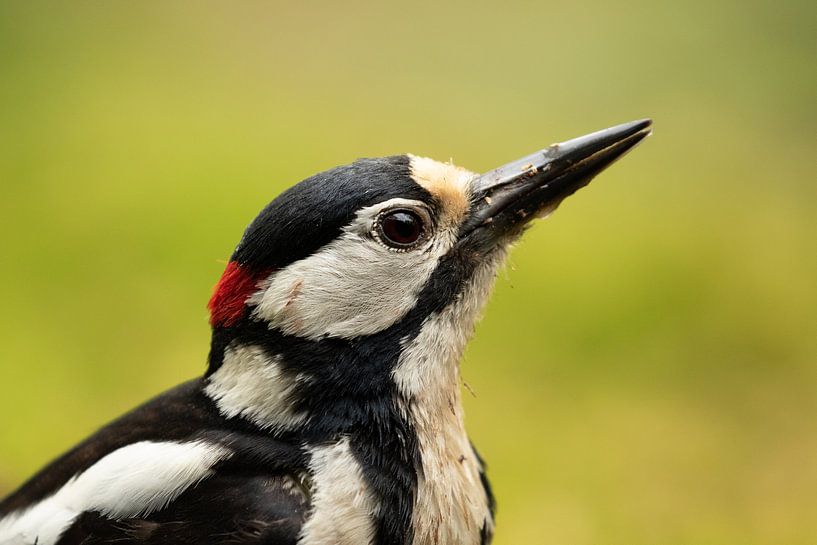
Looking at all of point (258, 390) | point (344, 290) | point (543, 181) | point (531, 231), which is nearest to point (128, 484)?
point (258, 390)

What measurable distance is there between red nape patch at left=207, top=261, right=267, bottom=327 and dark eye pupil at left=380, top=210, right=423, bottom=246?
0.64 feet

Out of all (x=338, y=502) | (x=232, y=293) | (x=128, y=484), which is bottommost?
(x=338, y=502)

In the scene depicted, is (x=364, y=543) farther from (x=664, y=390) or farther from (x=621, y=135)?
(x=664, y=390)

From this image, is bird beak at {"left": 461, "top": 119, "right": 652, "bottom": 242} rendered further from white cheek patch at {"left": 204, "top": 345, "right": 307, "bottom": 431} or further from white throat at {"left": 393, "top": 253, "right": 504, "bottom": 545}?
white cheek patch at {"left": 204, "top": 345, "right": 307, "bottom": 431}

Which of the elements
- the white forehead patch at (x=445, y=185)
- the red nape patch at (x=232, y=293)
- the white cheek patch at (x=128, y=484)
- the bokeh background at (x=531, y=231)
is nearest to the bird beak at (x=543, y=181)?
the white forehead patch at (x=445, y=185)

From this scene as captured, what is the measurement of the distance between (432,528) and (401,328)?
30 cm

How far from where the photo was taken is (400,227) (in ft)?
4.66

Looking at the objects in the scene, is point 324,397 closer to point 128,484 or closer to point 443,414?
point 443,414

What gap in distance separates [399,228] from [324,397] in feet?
0.91

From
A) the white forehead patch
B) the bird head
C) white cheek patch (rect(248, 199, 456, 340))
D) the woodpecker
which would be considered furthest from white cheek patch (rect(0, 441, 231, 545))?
the white forehead patch

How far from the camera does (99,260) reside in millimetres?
3359

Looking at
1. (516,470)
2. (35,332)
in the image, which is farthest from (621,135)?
(35,332)

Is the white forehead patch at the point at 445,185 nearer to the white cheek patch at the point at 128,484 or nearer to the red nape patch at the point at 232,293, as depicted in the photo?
the red nape patch at the point at 232,293

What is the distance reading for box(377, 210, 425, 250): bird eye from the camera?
141 centimetres
